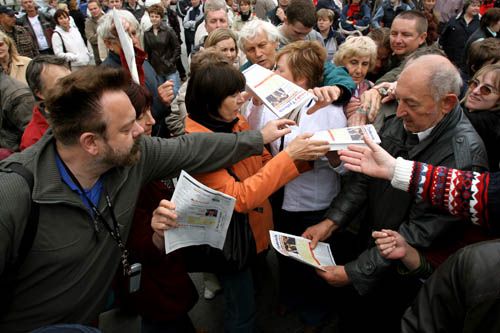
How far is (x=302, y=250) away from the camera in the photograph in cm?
220

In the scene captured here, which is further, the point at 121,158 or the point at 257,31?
the point at 257,31

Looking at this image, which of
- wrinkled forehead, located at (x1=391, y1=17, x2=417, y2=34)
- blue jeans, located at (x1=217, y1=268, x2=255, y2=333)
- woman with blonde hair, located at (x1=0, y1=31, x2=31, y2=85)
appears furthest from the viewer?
woman with blonde hair, located at (x1=0, y1=31, x2=31, y2=85)

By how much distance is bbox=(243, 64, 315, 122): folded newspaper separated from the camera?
6.75 feet

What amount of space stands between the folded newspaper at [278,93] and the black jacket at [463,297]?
1.10 m

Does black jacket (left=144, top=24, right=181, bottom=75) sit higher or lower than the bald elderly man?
lower

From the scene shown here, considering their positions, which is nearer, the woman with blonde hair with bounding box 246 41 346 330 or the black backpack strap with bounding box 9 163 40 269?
the black backpack strap with bounding box 9 163 40 269

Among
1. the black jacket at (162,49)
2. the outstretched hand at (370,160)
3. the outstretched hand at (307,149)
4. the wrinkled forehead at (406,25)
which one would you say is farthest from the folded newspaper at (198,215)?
the black jacket at (162,49)

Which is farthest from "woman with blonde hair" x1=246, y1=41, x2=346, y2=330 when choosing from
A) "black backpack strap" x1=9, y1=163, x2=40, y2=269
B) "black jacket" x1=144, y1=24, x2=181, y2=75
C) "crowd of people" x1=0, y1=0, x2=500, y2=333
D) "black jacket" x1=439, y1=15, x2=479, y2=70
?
"black jacket" x1=439, y1=15, x2=479, y2=70

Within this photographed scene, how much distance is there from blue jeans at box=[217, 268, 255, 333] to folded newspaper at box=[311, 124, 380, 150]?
921 millimetres

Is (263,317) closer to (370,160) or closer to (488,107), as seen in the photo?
(370,160)

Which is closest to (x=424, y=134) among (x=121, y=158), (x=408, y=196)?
(x=408, y=196)

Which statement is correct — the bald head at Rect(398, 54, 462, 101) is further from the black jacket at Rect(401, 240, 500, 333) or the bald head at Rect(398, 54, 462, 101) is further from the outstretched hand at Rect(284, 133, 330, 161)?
the black jacket at Rect(401, 240, 500, 333)

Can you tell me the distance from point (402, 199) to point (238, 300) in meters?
1.14

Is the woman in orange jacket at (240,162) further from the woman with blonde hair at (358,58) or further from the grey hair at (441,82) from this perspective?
the woman with blonde hair at (358,58)
